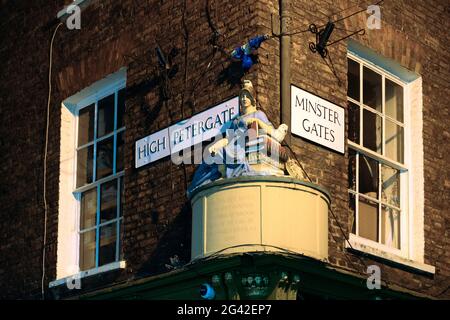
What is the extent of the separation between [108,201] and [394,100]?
3.49 m

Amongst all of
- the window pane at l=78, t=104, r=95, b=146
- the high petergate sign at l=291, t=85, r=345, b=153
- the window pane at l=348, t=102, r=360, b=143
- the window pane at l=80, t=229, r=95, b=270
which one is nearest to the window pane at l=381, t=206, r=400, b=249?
the window pane at l=348, t=102, r=360, b=143

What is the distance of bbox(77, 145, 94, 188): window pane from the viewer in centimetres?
1516

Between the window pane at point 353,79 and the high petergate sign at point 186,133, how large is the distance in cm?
183

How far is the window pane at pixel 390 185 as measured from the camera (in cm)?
1420

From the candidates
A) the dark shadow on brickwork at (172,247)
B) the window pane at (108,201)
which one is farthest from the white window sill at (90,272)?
the window pane at (108,201)

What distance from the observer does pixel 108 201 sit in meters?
14.7

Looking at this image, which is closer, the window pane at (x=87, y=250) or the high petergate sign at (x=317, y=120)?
the high petergate sign at (x=317, y=120)

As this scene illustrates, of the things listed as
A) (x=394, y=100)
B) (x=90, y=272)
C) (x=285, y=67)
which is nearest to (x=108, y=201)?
(x=90, y=272)

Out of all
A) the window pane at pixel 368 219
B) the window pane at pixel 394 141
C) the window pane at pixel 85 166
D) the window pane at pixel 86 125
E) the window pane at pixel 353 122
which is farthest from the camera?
the window pane at pixel 86 125

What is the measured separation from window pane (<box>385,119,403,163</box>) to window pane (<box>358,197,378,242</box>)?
2.34ft

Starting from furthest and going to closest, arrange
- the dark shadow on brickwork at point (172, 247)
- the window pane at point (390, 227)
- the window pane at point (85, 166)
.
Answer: the window pane at point (85, 166) → the window pane at point (390, 227) → the dark shadow on brickwork at point (172, 247)

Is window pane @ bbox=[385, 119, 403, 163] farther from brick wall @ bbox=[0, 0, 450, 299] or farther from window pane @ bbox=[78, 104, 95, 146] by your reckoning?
window pane @ bbox=[78, 104, 95, 146]

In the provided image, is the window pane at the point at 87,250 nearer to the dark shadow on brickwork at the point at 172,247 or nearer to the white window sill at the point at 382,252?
the dark shadow on brickwork at the point at 172,247

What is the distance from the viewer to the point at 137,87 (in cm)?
1426
